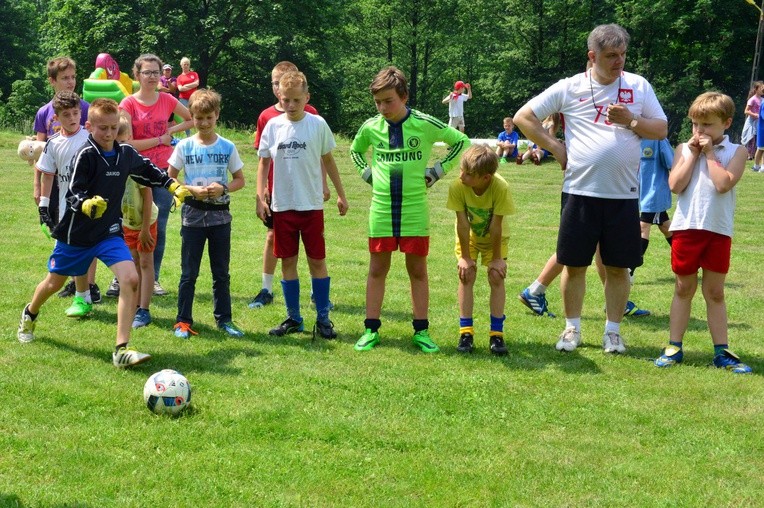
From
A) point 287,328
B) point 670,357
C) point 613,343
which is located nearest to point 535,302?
point 613,343

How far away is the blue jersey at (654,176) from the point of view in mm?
8781

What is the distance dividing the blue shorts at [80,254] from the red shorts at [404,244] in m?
1.85

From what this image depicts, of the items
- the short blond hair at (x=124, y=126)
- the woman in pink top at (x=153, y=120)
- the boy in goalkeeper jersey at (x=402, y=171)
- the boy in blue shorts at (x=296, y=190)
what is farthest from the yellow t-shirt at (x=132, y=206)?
the boy in goalkeeper jersey at (x=402, y=171)

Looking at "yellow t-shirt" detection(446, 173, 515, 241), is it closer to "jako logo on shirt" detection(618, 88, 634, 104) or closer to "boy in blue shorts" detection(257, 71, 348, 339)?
"boy in blue shorts" detection(257, 71, 348, 339)

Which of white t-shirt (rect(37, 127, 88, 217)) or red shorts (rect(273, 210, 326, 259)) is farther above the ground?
white t-shirt (rect(37, 127, 88, 217))

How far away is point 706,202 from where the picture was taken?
254 inches

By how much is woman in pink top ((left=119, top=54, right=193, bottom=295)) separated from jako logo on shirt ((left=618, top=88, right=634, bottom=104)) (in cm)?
404

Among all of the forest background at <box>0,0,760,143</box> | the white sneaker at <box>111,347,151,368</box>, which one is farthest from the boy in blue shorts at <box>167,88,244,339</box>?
the forest background at <box>0,0,760,143</box>

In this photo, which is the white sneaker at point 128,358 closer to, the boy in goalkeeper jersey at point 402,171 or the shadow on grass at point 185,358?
the shadow on grass at point 185,358

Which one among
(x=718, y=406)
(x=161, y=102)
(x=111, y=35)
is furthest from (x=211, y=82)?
(x=718, y=406)

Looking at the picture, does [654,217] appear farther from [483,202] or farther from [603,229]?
[483,202]

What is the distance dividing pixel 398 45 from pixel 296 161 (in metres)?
50.0

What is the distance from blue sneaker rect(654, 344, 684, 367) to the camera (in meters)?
6.56

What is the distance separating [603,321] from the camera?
8086mm
